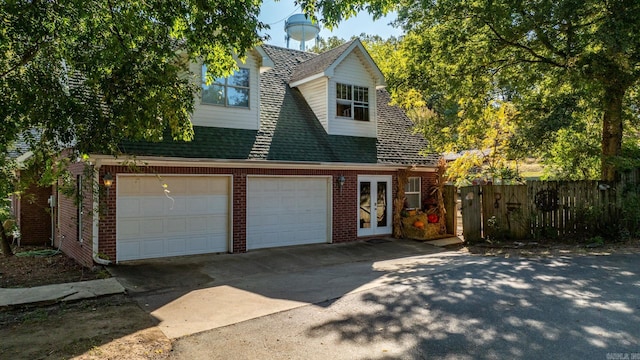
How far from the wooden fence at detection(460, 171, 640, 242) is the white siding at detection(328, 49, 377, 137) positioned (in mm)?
4317

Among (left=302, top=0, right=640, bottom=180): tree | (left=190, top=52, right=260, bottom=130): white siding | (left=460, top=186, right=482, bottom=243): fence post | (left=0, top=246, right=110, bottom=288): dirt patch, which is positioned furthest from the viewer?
(left=460, top=186, right=482, bottom=243): fence post

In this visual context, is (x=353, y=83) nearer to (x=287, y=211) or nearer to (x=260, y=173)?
(x=260, y=173)

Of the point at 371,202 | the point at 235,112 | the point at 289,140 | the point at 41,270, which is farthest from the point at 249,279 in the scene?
the point at 371,202

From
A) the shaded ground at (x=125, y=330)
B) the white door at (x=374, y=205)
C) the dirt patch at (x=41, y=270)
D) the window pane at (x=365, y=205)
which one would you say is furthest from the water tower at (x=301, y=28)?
the shaded ground at (x=125, y=330)

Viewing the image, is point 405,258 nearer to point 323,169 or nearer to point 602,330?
point 323,169

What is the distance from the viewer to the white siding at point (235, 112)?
11.5m

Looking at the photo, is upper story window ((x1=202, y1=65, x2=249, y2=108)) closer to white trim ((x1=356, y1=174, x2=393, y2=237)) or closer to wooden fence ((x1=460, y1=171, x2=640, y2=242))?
white trim ((x1=356, y1=174, x2=393, y2=237))

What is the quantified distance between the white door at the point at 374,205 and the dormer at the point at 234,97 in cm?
416

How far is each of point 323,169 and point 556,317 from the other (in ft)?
26.8

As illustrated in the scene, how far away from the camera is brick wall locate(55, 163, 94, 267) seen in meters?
9.47

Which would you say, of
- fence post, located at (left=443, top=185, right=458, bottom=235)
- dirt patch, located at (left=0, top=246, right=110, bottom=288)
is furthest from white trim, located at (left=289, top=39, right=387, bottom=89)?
dirt patch, located at (left=0, top=246, right=110, bottom=288)

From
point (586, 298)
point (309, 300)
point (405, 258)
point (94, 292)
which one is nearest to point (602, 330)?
point (586, 298)

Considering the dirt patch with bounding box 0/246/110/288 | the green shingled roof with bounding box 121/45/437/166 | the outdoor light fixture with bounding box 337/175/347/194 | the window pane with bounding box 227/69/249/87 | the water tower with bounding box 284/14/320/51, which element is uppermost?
the water tower with bounding box 284/14/320/51

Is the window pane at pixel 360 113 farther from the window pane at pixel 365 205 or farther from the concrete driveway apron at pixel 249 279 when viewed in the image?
the concrete driveway apron at pixel 249 279
